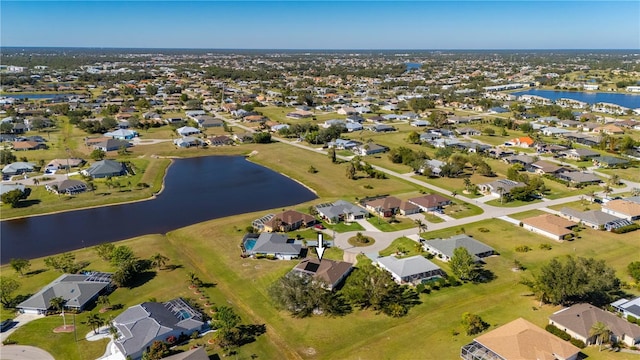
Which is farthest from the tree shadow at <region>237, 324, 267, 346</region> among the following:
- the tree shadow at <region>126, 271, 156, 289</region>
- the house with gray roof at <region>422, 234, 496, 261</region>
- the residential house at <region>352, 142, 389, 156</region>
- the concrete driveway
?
the residential house at <region>352, 142, 389, 156</region>

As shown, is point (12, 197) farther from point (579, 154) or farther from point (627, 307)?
point (579, 154)

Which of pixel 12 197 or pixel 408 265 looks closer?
pixel 408 265

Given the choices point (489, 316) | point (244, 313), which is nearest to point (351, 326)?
point (244, 313)

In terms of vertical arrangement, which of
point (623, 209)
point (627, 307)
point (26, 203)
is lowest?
point (26, 203)

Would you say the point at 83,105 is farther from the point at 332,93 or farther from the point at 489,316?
the point at 489,316

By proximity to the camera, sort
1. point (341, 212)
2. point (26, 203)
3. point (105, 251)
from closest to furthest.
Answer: point (105, 251) < point (341, 212) < point (26, 203)

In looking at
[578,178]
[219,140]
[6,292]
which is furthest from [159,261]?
[578,178]
